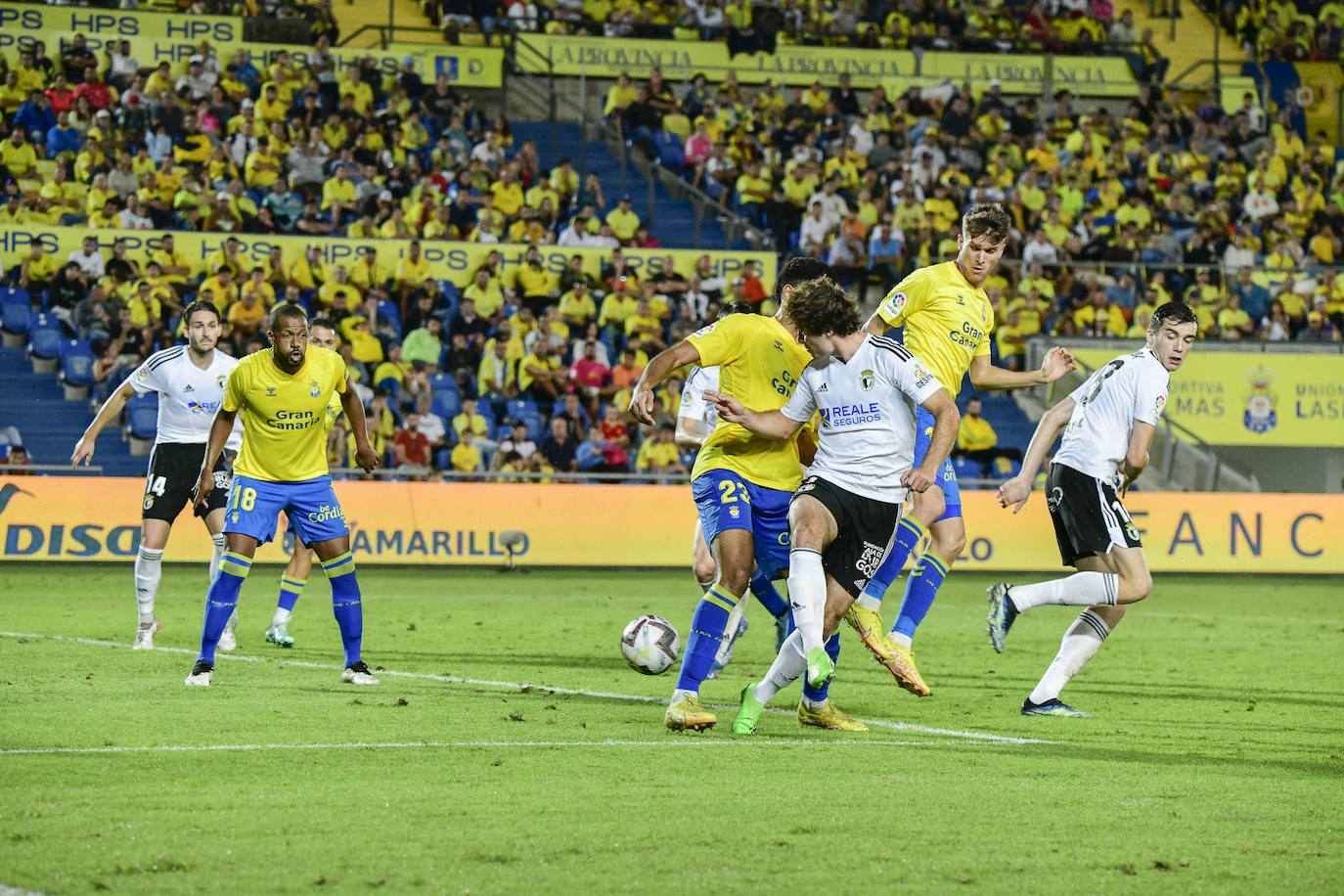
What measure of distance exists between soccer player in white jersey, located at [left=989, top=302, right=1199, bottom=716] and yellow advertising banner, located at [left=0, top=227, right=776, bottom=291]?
636 inches

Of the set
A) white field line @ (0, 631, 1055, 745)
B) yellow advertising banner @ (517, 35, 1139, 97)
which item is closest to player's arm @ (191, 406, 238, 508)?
white field line @ (0, 631, 1055, 745)

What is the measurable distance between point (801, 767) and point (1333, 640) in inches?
351

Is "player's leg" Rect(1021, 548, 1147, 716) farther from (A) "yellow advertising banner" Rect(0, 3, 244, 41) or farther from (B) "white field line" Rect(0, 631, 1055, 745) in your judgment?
(A) "yellow advertising banner" Rect(0, 3, 244, 41)

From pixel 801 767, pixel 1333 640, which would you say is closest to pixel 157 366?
pixel 801 767

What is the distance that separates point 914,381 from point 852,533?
80cm

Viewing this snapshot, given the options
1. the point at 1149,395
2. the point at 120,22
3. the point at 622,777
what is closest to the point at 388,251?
the point at 120,22

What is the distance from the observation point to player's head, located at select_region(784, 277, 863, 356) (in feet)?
26.9

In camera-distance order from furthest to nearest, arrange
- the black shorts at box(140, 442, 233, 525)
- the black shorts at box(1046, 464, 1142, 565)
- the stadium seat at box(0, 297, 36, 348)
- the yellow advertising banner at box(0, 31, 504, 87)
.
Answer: the yellow advertising banner at box(0, 31, 504, 87), the stadium seat at box(0, 297, 36, 348), the black shorts at box(140, 442, 233, 525), the black shorts at box(1046, 464, 1142, 565)

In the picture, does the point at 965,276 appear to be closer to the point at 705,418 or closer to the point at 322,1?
the point at 705,418

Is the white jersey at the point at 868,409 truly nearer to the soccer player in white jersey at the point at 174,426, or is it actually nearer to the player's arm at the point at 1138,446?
the player's arm at the point at 1138,446

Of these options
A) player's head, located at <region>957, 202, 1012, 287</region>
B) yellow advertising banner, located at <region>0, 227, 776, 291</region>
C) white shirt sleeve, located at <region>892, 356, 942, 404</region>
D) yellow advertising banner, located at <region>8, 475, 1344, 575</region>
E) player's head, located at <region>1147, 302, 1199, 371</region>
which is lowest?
yellow advertising banner, located at <region>8, 475, 1344, 575</region>

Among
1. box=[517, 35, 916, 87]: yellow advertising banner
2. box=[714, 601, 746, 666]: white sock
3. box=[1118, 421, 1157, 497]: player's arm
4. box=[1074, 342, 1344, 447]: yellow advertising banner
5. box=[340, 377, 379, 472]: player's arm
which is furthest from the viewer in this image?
box=[517, 35, 916, 87]: yellow advertising banner

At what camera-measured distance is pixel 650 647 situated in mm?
10008

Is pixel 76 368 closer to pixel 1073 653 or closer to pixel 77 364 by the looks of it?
pixel 77 364
